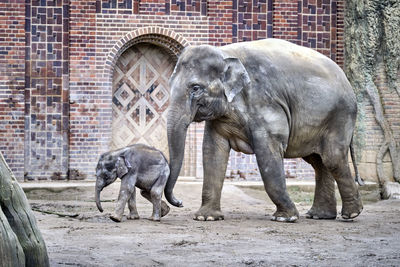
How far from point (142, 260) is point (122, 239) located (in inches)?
40.6

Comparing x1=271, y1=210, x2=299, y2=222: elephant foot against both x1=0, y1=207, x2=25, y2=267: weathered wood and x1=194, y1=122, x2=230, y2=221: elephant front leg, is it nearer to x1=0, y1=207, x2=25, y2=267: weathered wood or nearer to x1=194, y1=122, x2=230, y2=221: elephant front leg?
x1=194, y1=122, x2=230, y2=221: elephant front leg

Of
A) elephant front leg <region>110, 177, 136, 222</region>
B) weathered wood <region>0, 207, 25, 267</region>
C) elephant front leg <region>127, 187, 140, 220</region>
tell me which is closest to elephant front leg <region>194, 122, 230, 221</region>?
elephant front leg <region>127, 187, 140, 220</region>

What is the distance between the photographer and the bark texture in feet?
44.0

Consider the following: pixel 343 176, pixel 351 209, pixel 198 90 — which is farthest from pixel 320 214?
pixel 198 90

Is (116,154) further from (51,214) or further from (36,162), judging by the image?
(36,162)

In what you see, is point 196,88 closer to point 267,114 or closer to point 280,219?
point 267,114

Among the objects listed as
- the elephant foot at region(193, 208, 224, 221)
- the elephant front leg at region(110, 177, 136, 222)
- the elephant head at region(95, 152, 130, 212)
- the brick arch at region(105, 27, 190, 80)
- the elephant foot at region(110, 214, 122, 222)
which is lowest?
the elephant foot at region(193, 208, 224, 221)

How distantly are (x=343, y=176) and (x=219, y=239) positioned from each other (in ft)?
7.92

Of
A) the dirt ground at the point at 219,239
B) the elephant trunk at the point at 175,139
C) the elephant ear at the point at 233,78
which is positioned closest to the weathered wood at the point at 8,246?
the dirt ground at the point at 219,239

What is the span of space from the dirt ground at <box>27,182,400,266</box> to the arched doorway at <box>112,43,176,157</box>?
3997 mm

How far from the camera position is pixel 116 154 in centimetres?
785

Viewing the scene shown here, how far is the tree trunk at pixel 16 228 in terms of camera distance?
4238mm

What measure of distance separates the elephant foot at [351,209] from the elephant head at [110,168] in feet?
8.92

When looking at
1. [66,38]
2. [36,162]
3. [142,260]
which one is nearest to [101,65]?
[66,38]
